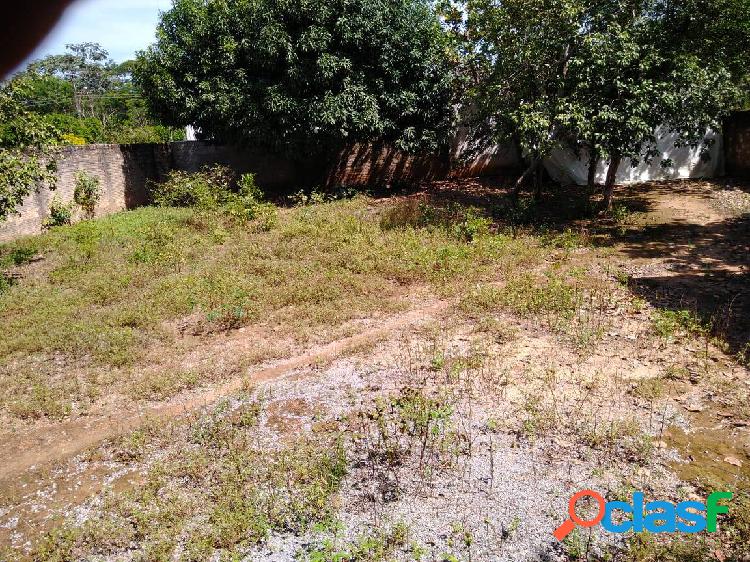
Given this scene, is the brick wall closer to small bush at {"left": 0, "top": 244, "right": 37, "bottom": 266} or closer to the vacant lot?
small bush at {"left": 0, "top": 244, "right": 37, "bottom": 266}

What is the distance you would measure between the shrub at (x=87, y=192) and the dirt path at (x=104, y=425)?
7987 millimetres

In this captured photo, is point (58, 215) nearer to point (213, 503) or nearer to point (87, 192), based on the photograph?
point (87, 192)

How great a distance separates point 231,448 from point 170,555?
97 cm

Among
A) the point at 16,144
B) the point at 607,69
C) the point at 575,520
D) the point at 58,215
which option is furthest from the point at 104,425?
the point at 607,69

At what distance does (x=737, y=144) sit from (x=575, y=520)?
12078 mm

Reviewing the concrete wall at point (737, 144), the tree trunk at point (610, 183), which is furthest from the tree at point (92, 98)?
the concrete wall at point (737, 144)

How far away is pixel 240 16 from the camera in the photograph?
11.0m

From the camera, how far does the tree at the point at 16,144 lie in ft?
23.3

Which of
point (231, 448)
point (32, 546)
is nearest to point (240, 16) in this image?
point (231, 448)

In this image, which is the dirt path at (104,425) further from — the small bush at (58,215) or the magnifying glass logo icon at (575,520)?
the small bush at (58,215)

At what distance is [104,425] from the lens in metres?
4.38

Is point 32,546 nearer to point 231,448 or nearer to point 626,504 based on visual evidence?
point 231,448

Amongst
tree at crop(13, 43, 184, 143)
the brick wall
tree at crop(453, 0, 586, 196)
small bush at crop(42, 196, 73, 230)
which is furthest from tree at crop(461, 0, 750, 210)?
tree at crop(13, 43, 184, 143)

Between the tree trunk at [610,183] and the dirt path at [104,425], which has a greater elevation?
the tree trunk at [610,183]
